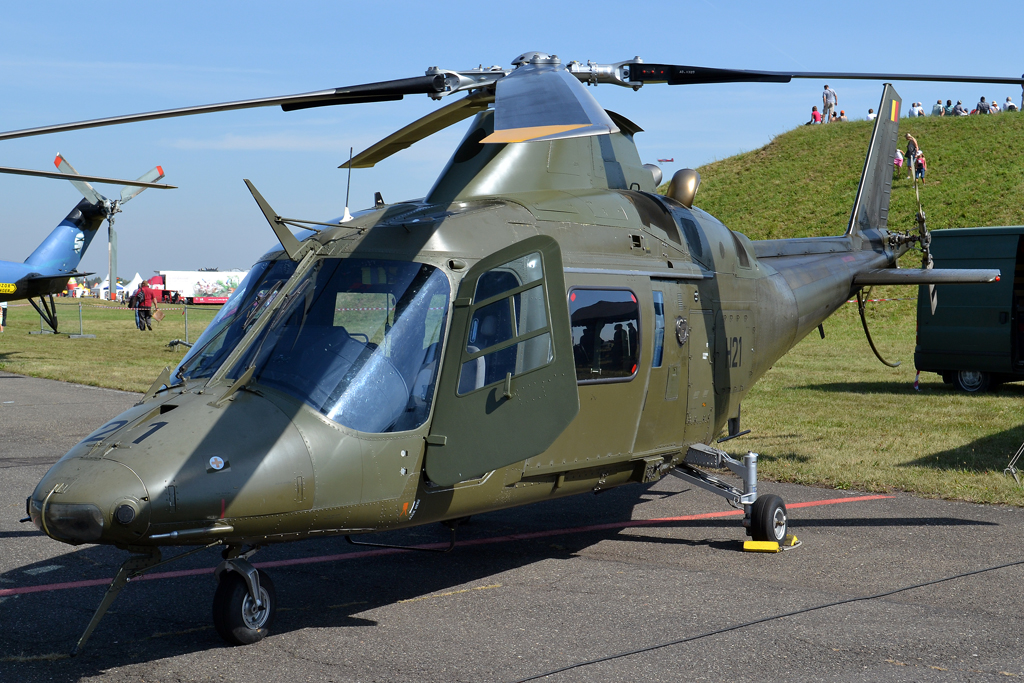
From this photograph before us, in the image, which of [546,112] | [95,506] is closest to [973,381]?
[546,112]

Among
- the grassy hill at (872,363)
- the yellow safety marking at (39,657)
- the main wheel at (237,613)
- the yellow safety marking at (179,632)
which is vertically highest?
the main wheel at (237,613)

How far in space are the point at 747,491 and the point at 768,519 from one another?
1.15 feet

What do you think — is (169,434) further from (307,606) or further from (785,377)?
(785,377)

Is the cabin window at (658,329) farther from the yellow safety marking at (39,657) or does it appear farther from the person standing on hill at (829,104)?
the person standing on hill at (829,104)

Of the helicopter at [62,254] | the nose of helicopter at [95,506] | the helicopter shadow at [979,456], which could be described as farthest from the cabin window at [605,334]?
the helicopter at [62,254]

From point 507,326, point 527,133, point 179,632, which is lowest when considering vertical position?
point 179,632

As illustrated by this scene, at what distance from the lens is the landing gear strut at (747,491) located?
7160 mm

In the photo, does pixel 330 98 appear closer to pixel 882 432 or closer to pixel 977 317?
pixel 882 432

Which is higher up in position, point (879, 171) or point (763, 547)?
point (879, 171)

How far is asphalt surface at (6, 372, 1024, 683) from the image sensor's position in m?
4.71

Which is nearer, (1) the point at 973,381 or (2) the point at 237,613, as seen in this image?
(2) the point at 237,613

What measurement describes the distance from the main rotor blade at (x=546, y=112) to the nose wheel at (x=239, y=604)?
104 inches

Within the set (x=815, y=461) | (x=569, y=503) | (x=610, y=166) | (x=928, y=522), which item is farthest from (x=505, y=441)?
(x=815, y=461)

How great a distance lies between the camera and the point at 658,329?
6.76 m
